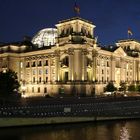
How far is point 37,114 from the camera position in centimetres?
5709

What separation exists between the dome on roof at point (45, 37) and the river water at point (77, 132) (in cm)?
9083

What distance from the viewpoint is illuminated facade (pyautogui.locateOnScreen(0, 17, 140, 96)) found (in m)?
112

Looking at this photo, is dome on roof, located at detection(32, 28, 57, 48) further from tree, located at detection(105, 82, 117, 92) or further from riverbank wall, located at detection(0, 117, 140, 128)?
riverbank wall, located at detection(0, 117, 140, 128)

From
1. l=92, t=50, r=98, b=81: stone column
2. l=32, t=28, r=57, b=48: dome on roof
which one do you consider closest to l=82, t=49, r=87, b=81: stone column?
l=92, t=50, r=98, b=81: stone column

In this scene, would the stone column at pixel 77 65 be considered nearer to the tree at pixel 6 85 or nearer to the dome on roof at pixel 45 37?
the tree at pixel 6 85

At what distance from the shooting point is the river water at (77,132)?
48.2m

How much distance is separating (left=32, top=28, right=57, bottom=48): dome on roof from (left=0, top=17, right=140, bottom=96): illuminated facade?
9.49 meters

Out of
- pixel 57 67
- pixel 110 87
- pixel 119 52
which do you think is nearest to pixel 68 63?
pixel 57 67

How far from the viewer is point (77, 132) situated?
52281 mm

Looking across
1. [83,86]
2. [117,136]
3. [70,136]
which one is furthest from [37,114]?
[83,86]

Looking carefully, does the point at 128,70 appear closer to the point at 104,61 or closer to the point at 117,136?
the point at 104,61

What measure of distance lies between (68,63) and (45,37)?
126 feet

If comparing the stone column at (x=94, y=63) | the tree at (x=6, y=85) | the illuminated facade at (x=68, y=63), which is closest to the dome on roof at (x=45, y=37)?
the illuminated facade at (x=68, y=63)

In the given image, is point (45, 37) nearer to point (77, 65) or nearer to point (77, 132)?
point (77, 65)
